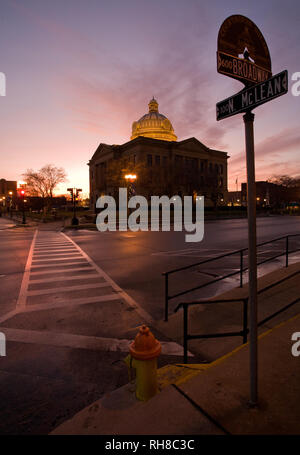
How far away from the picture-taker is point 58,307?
651 centimetres

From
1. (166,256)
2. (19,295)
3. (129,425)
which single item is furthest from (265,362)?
(166,256)

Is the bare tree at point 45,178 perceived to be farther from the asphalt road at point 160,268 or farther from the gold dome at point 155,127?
the asphalt road at point 160,268

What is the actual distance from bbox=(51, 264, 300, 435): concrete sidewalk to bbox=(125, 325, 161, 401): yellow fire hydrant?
11 cm

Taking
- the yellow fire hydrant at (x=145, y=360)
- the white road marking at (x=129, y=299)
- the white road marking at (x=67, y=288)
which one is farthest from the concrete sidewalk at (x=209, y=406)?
the white road marking at (x=67, y=288)

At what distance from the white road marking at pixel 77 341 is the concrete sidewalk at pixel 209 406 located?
3.37 ft

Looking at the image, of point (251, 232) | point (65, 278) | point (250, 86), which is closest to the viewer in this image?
point (251, 232)

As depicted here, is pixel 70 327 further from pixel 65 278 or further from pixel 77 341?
pixel 65 278

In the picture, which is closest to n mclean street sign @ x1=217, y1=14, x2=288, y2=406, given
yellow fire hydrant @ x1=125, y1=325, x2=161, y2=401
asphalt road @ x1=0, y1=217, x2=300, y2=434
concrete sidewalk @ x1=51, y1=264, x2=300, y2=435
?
concrete sidewalk @ x1=51, y1=264, x2=300, y2=435

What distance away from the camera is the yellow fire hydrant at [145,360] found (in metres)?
2.83

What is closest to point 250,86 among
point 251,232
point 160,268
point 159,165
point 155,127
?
point 251,232

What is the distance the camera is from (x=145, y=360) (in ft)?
9.24

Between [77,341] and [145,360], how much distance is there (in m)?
2.43

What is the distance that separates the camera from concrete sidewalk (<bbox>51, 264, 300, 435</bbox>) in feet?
8.01

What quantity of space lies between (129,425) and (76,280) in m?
6.89
